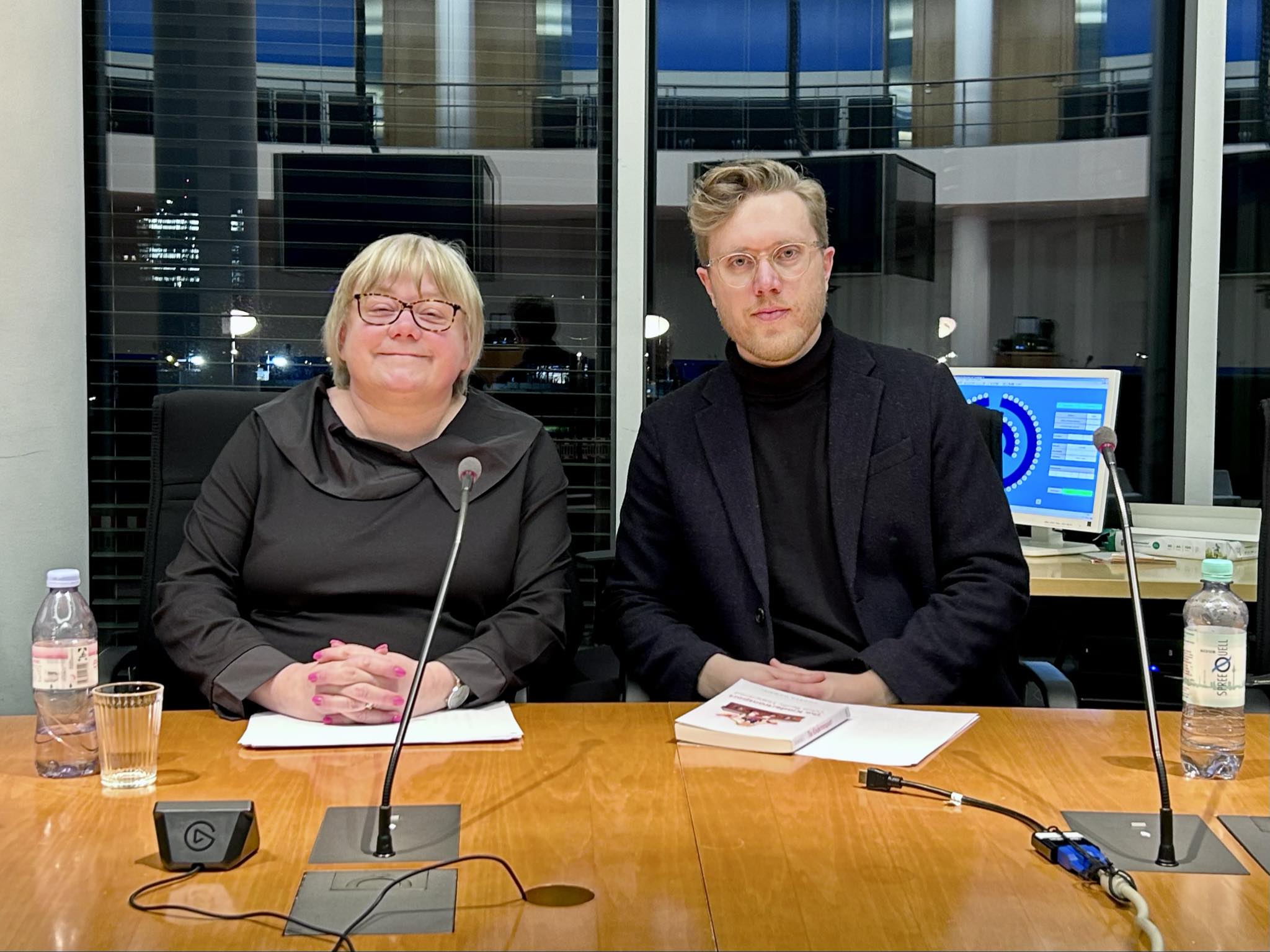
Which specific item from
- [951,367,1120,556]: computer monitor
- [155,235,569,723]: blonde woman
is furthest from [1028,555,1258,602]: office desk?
[155,235,569,723]: blonde woman

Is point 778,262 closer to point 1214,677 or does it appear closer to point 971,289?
point 1214,677

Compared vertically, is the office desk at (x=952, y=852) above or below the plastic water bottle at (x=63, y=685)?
below

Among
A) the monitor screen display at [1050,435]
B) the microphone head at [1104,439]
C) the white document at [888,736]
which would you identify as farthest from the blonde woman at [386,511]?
the monitor screen display at [1050,435]

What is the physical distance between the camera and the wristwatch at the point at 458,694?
1726mm

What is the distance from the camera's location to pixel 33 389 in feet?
9.07

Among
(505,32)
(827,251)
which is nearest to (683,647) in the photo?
(827,251)

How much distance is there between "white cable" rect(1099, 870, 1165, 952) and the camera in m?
0.96

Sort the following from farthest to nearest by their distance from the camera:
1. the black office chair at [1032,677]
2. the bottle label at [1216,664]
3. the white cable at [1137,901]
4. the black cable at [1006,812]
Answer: the black office chair at [1032,677]
the bottle label at [1216,664]
the black cable at [1006,812]
the white cable at [1137,901]

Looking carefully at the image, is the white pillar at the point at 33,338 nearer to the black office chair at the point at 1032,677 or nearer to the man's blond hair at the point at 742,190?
the man's blond hair at the point at 742,190

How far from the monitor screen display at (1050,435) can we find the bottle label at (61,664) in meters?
1.99

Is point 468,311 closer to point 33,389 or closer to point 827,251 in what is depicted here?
point 827,251

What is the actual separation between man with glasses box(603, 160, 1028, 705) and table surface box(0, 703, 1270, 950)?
1.24ft

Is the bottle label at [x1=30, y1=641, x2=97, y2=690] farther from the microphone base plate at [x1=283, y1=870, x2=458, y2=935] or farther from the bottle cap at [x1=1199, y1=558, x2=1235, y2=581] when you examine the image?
the bottle cap at [x1=1199, y1=558, x2=1235, y2=581]

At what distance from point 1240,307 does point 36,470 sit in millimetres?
3113
